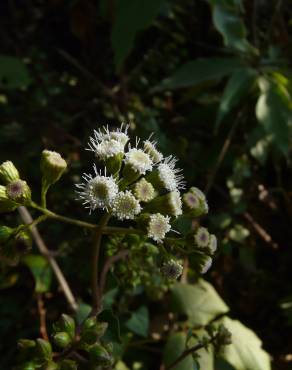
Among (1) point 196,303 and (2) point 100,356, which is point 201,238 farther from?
(1) point 196,303

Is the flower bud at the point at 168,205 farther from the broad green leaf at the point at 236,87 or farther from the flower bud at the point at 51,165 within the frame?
the broad green leaf at the point at 236,87

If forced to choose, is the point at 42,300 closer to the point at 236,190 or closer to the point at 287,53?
the point at 236,190

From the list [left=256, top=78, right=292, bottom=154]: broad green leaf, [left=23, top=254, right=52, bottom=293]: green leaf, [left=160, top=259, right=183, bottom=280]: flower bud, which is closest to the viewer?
[left=160, top=259, right=183, bottom=280]: flower bud

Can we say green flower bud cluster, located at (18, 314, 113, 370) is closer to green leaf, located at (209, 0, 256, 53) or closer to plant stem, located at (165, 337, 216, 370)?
plant stem, located at (165, 337, 216, 370)

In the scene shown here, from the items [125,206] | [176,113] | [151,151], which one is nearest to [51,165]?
[125,206]

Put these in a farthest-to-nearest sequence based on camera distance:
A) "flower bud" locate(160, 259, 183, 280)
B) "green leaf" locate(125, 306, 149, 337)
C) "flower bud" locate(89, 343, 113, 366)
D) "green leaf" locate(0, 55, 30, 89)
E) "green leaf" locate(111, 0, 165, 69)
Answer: "green leaf" locate(0, 55, 30, 89) → "green leaf" locate(111, 0, 165, 69) → "green leaf" locate(125, 306, 149, 337) → "flower bud" locate(160, 259, 183, 280) → "flower bud" locate(89, 343, 113, 366)

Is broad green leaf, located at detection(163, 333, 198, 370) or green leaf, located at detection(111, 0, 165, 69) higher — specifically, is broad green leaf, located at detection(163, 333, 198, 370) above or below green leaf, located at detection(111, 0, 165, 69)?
below

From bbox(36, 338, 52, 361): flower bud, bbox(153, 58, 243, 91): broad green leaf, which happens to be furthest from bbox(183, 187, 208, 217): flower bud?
bbox(153, 58, 243, 91): broad green leaf
